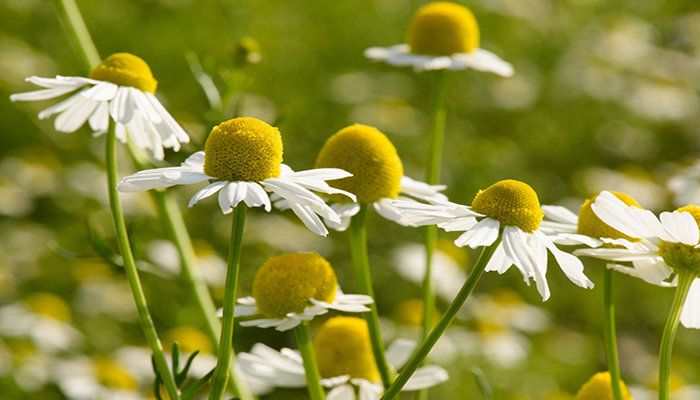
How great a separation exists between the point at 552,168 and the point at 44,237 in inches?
128

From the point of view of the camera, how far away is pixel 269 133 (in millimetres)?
813

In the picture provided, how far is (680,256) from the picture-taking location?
0.77m

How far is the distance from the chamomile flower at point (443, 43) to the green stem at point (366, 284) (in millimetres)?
692

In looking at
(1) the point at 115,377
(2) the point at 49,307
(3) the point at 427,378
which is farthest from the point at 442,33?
(2) the point at 49,307

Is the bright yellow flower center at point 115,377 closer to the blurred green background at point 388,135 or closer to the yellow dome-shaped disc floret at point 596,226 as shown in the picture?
the blurred green background at point 388,135


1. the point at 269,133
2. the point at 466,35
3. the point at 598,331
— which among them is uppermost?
the point at 466,35

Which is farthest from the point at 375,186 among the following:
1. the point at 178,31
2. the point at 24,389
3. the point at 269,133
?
the point at 178,31

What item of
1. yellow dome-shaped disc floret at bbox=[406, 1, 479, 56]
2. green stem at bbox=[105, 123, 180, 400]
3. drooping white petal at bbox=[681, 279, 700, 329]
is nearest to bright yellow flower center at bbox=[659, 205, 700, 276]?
drooping white petal at bbox=[681, 279, 700, 329]

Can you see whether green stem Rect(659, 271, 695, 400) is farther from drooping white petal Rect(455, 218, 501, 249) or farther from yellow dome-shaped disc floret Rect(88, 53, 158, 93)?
yellow dome-shaped disc floret Rect(88, 53, 158, 93)

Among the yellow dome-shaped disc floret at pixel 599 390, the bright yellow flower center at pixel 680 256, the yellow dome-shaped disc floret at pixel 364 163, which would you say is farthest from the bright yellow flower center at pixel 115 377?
the bright yellow flower center at pixel 680 256

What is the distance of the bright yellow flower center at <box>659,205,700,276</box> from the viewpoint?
0.76 metres

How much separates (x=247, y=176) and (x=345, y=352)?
0.42m

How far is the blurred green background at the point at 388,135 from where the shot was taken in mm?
3055

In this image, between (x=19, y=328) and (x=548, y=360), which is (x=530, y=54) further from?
(x=19, y=328)
